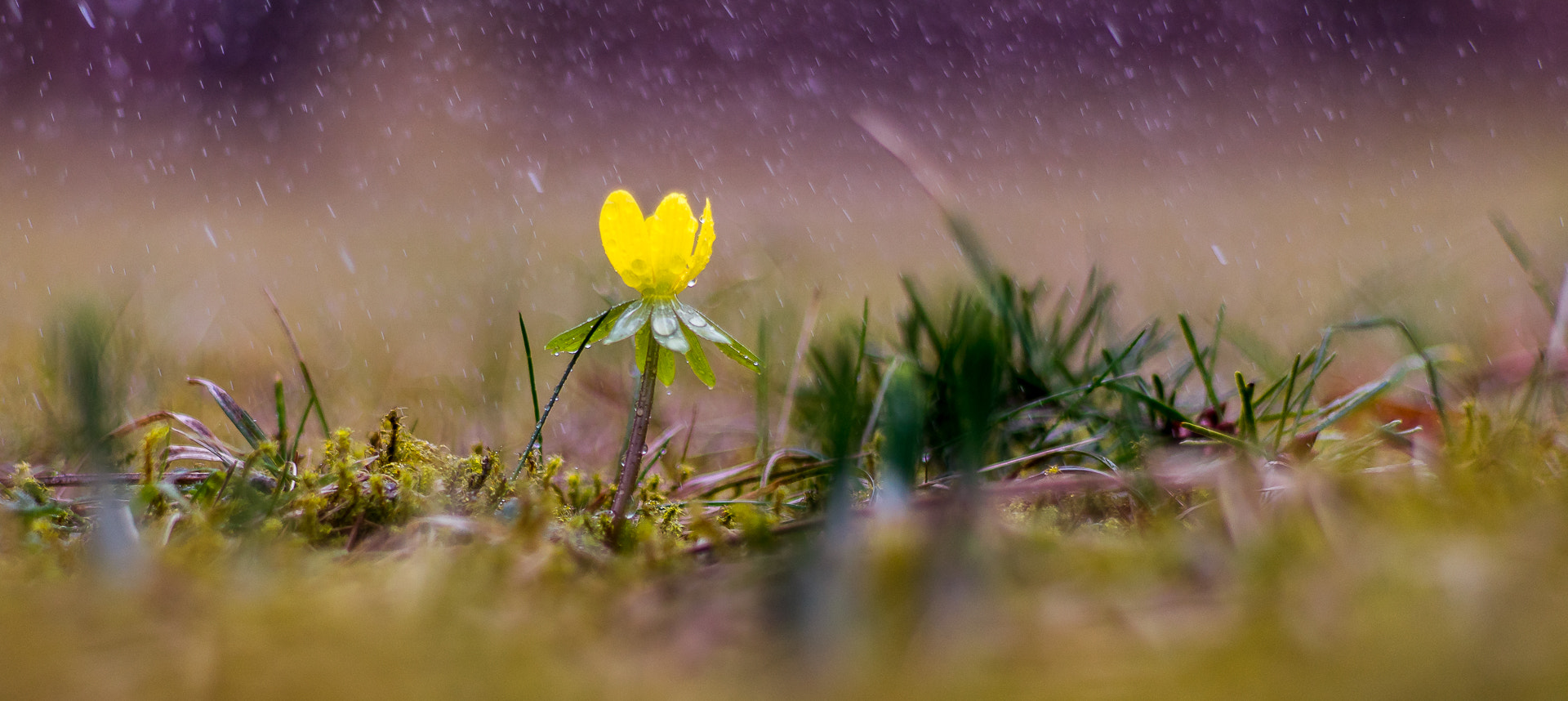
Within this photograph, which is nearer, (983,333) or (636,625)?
(636,625)

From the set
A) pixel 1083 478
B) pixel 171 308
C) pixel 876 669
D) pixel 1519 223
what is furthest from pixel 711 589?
pixel 1519 223

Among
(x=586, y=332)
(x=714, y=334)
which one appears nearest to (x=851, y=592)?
(x=714, y=334)

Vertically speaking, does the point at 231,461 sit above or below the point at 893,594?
above

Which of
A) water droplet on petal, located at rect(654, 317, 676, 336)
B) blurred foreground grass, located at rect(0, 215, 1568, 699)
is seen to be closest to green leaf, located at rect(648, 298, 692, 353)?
water droplet on petal, located at rect(654, 317, 676, 336)

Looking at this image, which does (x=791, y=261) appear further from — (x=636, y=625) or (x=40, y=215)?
(x=40, y=215)

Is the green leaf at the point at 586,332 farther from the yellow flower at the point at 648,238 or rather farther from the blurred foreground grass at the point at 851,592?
the blurred foreground grass at the point at 851,592

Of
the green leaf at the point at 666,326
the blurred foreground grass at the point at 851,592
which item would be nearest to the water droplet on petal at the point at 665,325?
the green leaf at the point at 666,326

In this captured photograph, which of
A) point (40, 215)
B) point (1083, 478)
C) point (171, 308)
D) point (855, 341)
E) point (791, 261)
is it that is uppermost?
point (40, 215)
